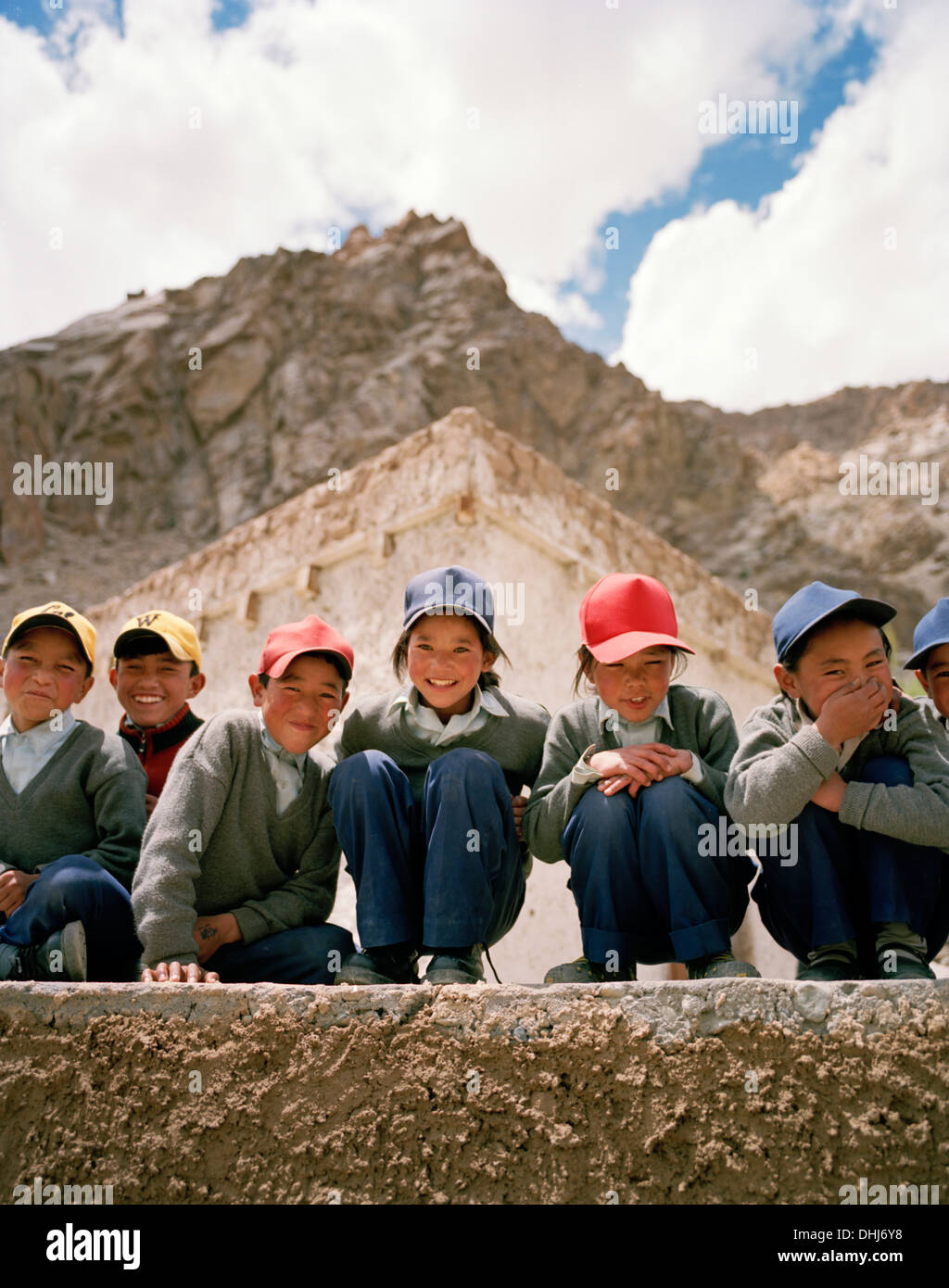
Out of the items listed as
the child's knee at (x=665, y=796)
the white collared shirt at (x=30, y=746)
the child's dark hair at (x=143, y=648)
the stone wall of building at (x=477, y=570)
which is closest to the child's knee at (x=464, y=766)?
the child's knee at (x=665, y=796)

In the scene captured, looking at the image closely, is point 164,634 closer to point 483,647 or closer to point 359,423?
point 483,647

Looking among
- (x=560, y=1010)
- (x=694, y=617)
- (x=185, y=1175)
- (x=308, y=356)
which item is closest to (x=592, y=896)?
(x=560, y=1010)

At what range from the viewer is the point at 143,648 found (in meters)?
3.33

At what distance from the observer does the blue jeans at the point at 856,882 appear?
219 centimetres

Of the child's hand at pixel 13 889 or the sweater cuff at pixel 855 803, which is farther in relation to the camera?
the child's hand at pixel 13 889

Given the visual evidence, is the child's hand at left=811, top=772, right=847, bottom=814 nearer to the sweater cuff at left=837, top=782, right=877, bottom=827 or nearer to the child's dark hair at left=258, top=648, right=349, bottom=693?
the sweater cuff at left=837, top=782, right=877, bottom=827

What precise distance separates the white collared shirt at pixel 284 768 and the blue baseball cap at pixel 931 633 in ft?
5.22

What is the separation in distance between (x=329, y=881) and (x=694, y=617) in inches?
140

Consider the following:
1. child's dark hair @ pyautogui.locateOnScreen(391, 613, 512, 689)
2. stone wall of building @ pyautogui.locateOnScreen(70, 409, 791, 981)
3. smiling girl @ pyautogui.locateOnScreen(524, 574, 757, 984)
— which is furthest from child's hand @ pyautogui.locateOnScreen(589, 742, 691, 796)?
stone wall of building @ pyautogui.locateOnScreen(70, 409, 791, 981)

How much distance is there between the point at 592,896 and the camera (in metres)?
2.28

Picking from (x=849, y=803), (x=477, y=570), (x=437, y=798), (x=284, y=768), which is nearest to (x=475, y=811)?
(x=437, y=798)

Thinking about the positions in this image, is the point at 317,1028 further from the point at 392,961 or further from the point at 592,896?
the point at 592,896

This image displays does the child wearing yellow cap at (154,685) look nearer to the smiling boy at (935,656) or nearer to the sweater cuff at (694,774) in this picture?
the sweater cuff at (694,774)

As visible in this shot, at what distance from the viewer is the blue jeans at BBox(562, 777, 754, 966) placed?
221 cm
